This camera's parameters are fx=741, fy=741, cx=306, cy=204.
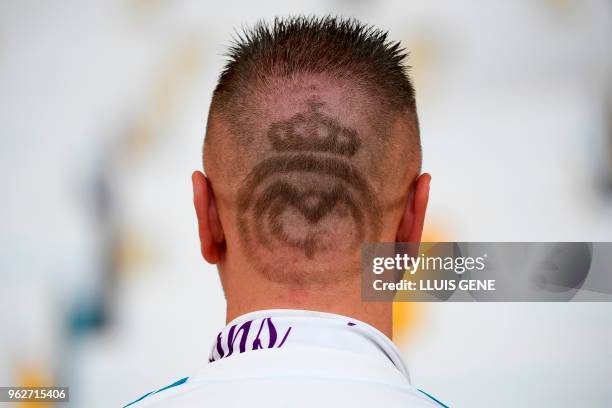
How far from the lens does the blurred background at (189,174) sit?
76.5 inches

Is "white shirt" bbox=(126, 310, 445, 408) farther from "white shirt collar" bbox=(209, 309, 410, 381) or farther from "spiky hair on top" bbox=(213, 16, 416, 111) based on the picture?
"spiky hair on top" bbox=(213, 16, 416, 111)

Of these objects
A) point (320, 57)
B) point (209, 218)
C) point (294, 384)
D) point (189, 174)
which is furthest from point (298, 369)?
point (189, 174)

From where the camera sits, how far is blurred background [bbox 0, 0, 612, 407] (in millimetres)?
1942

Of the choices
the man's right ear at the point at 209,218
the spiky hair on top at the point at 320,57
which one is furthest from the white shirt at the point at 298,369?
the spiky hair on top at the point at 320,57

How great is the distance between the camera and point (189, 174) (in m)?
2.01

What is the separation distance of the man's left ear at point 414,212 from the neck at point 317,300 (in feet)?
0.41

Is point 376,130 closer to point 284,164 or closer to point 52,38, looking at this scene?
point 284,164

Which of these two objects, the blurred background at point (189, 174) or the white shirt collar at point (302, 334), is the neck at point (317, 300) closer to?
the white shirt collar at point (302, 334)

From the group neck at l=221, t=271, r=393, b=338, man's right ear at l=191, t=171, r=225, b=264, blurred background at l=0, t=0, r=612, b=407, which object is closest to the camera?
neck at l=221, t=271, r=393, b=338

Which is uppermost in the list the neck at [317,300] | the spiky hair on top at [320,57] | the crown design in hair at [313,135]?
the spiky hair on top at [320,57]

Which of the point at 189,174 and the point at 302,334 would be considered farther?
the point at 189,174

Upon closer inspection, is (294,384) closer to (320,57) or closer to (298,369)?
(298,369)

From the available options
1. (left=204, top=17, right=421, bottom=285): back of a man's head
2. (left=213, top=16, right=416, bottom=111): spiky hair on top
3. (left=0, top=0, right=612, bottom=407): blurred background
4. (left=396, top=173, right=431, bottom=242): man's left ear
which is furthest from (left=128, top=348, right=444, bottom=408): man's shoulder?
(left=0, top=0, right=612, bottom=407): blurred background

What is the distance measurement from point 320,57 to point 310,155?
0.15 m
